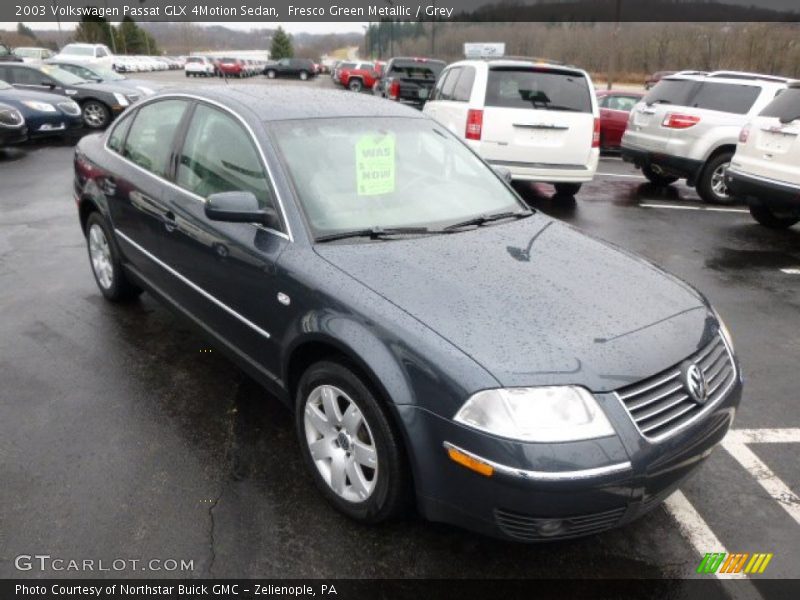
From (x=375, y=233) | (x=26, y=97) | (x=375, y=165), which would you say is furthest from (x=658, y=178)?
(x=26, y=97)

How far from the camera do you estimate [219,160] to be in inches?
133

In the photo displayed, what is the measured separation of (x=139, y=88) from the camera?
16.3m

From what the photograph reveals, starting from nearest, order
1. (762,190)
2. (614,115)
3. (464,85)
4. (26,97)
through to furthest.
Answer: (762,190)
(464,85)
(26,97)
(614,115)

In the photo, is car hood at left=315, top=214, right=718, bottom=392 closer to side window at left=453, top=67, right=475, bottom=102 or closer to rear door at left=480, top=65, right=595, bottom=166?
rear door at left=480, top=65, right=595, bottom=166

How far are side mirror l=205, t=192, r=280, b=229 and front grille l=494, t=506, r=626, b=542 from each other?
1.60 meters

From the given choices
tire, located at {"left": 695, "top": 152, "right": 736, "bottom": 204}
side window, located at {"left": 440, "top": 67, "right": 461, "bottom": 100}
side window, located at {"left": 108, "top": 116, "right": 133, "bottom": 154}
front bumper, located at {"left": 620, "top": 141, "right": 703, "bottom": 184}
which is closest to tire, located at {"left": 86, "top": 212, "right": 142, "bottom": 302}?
side window, located at {"left": 108, "top": 116, "right": 133, "bottom": 154}

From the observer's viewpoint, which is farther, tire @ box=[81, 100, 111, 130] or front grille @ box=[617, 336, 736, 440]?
tire @ box=[81, 100, 111, 130]

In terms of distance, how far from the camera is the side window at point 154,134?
12.6ft

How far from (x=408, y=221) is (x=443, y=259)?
0.40 meters

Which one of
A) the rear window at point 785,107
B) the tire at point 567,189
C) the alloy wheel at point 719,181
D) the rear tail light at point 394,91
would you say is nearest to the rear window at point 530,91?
the tire at point 567,189

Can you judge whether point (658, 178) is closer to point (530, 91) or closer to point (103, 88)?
point (530, 91)

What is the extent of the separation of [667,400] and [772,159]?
563cm
